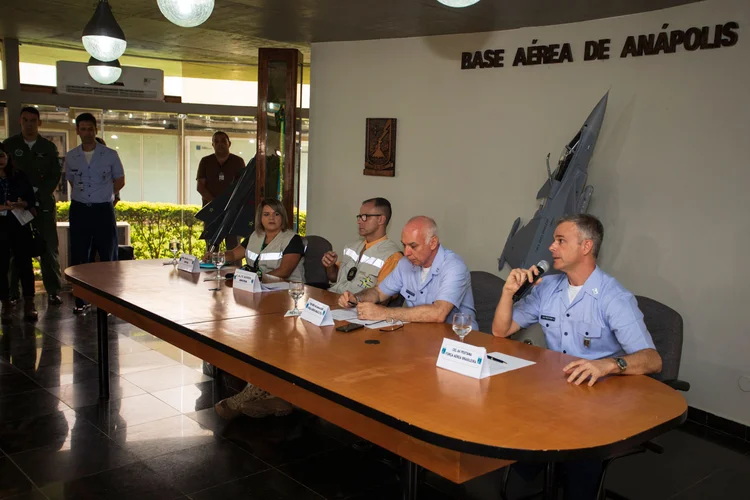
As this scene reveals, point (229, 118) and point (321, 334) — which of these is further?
point (229, 118)

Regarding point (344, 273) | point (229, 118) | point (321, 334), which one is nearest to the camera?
point (321, 334)

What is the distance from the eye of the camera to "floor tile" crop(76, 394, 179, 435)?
404cm

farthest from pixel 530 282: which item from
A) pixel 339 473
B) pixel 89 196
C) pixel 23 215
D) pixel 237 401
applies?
pixel 23 215

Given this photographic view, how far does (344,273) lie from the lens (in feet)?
15.2

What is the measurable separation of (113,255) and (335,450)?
407cm

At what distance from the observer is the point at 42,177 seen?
7117 millimetres

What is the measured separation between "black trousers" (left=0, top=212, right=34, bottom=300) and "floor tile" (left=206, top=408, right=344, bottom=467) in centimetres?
367

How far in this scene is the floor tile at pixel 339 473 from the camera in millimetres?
3352

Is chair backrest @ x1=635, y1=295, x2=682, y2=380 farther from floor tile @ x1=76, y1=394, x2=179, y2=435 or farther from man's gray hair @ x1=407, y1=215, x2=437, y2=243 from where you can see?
floor tile @ x1=76, y1=394, x2=179, y2=435

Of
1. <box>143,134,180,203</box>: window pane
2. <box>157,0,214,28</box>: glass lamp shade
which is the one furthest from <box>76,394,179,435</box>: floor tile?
<box>143,134,180,203</box>: window pane

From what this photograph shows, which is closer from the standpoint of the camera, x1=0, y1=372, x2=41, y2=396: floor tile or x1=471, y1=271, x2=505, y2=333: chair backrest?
x1=471, y1=271, x2=505, y2=333: chair backrest

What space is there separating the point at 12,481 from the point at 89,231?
154 inches

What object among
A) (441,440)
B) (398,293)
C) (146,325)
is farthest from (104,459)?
(441,440)

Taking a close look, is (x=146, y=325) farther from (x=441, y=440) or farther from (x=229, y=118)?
(x=229, y=118)
